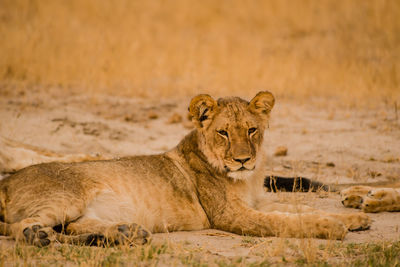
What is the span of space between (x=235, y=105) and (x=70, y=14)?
13.5m

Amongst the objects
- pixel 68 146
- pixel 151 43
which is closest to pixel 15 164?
pixel 68 146

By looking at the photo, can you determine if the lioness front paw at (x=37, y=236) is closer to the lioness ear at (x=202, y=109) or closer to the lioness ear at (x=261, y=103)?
the lioness ear at (x=202, y=109)

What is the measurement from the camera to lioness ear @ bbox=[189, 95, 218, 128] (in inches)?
191

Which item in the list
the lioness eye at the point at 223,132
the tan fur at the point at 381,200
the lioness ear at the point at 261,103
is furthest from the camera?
the tan fur at the point at 381,200

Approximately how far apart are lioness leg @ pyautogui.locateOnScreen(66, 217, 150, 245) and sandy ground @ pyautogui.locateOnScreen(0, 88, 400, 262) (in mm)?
664

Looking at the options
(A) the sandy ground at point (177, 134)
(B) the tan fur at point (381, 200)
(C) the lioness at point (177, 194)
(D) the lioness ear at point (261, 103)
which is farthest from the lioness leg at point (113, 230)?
(B) the tan fur at point (381, 200)

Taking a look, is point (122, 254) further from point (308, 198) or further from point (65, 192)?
point (308, 198)

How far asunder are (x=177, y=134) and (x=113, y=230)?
508 cm

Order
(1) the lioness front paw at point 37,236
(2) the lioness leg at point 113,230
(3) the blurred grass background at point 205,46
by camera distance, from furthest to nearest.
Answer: (3) the blurred grass background at point 205,46
(2) the lioness leg at point 113,230
(1) the lioness front paw at point 37,236

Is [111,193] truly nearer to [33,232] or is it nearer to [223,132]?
[33,232]

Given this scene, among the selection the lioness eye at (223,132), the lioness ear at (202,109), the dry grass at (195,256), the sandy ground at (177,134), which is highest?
the lioness ear at (202,109)

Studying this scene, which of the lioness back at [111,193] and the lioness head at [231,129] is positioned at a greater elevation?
the lioness head at [231,129]

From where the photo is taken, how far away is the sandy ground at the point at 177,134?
6611 mm

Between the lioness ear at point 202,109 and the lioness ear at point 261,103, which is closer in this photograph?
the lioness ear at point 202,109
